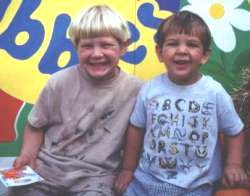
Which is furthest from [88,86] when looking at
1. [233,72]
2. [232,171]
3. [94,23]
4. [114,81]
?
[233,72]

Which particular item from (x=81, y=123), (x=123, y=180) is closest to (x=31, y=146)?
(x=81, y=123)

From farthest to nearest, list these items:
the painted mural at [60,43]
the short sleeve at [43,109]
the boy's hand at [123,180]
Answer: the painted mural at [60,43], the short sleeve at [43,109], the boy's hand at [123,180]

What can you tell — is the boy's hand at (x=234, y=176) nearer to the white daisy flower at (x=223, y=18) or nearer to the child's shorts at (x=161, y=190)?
the child's shorts at (x=161, y=190)

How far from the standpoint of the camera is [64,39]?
2.64 metres

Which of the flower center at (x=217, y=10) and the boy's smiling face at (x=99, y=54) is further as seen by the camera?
the flower center at (x=217, y=10)

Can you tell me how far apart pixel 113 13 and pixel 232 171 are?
2.50 ft

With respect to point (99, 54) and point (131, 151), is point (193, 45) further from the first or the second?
point (131, 151)

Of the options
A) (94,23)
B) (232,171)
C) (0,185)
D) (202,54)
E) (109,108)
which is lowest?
(0,185)

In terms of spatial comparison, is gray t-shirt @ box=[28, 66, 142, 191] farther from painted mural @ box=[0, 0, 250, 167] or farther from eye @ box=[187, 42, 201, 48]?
painted mural @ box=[0, 0, 250, 167]

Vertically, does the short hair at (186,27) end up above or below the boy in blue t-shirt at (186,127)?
above

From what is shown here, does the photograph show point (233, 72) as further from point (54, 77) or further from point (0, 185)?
point (0, 185)

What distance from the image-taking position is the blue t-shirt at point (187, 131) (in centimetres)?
205

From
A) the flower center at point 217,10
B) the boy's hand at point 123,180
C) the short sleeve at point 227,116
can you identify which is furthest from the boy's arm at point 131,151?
the flower center at point 217,10

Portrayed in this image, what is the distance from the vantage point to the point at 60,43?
2.64 meters
